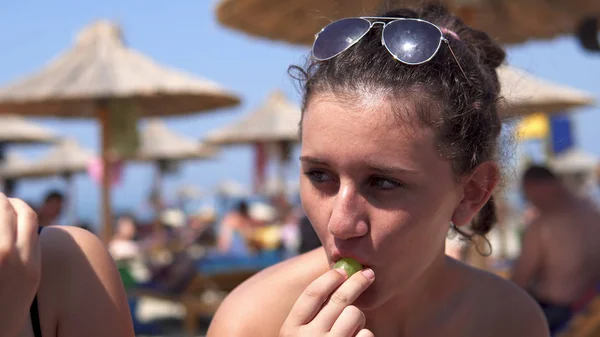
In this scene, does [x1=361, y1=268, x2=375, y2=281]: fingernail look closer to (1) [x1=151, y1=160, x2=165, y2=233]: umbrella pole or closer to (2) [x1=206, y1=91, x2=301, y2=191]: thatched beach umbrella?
(2) [x1=206, y1=91, x2=301, y2=191]: thatched beach umbrella

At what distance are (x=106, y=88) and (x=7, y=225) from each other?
681 cm

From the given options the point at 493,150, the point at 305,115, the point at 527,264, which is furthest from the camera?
the point at 527,264

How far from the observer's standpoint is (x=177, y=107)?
31.3ft

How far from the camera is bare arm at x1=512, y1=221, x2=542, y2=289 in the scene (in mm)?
5137

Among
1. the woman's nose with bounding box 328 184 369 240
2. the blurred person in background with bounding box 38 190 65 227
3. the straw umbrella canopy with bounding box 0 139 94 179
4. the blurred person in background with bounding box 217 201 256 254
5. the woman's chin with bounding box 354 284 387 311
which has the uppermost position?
the woman's nose with bounding box 328 184 369 240

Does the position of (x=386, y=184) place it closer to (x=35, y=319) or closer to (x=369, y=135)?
(x=369, y=135)

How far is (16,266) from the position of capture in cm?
109

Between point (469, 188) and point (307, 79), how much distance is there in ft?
1.63

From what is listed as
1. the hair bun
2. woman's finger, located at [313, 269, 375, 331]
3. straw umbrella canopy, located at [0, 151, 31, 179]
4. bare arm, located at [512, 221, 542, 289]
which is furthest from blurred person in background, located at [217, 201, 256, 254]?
straw umbrella canopy, located at [0, 151, 31, 179]

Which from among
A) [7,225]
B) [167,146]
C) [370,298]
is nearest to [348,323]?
[370,298]

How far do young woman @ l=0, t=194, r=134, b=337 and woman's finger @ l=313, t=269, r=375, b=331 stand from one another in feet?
1.43

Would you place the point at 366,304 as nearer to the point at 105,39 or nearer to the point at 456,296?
the point at 456,296

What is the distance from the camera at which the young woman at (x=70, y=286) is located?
1188 mm

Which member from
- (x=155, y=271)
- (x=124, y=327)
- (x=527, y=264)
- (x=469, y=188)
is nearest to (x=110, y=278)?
(x=124, y=327)
